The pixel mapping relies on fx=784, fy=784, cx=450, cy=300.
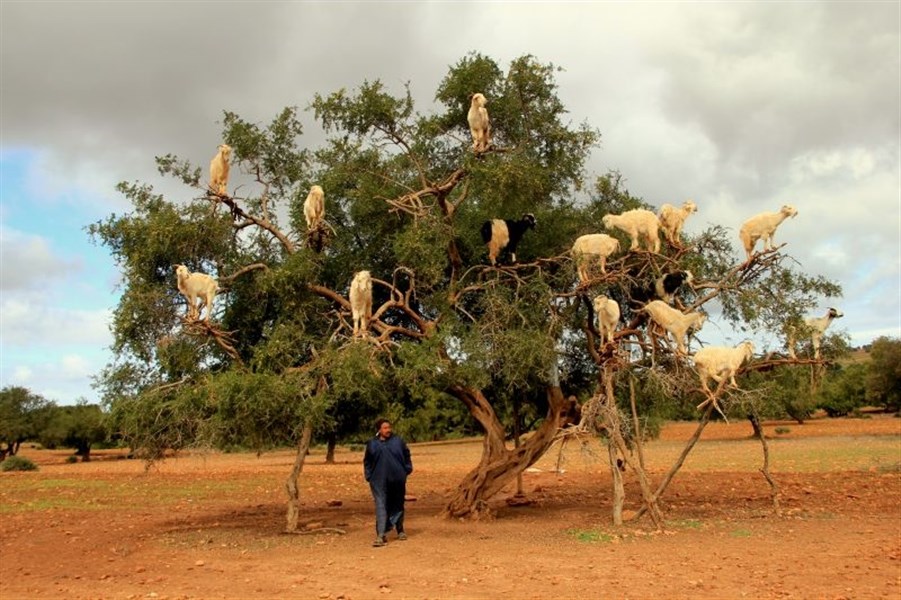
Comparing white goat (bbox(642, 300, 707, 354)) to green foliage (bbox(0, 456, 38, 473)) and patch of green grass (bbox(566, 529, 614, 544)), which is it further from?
green foliage (bbox(0, 456, 38, 473))

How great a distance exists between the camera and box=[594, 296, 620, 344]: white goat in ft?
38.0

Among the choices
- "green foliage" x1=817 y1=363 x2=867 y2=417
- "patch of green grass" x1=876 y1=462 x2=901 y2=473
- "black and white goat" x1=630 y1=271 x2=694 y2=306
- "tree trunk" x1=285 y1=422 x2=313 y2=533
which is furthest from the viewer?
"green foliage" x1=817 y1=363 x2=867 y2=417

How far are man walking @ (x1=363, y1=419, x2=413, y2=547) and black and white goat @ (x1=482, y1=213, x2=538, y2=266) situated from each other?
11.5 feet

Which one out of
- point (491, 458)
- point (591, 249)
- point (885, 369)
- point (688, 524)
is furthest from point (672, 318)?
point (885, 369)

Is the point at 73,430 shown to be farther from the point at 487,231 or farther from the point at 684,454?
the point at 684,454

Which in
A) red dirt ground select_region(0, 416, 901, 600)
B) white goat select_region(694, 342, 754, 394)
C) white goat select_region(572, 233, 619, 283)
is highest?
white goat select_region(572, 233, 619, 283)

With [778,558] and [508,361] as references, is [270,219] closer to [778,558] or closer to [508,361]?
[508,361]

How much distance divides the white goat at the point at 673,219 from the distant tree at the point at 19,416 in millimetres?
49162

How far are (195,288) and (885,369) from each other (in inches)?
2015

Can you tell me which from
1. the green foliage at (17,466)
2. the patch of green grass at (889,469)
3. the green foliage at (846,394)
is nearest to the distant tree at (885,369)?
the green foliage at (846,394)

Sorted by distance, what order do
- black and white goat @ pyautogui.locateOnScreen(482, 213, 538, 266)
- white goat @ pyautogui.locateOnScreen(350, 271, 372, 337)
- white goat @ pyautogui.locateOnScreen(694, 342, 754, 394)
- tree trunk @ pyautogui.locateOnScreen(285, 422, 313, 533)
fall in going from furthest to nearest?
black and white goat @ pyautogui.locateOnScreen(482, 213, 538, 266) → tree trunk @ pyautogui.locateOnScreen(285, 422, 313, 533) → white goat @ pyautogui.locateOnScreen(350, 271, 372, 337) → white goat @ pyautogui.locateOnScreen(694, 342, 754, 394)

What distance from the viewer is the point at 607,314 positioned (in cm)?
1172

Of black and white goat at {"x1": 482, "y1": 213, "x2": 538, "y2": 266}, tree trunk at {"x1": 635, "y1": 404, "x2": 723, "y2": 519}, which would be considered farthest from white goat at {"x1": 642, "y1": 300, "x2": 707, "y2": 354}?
black and white goat at {"x1": 482, "y1": 213, "x2": 538, "y2": 266}

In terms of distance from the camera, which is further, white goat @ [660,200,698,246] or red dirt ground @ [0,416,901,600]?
white goat @ [660,200,698,246]
